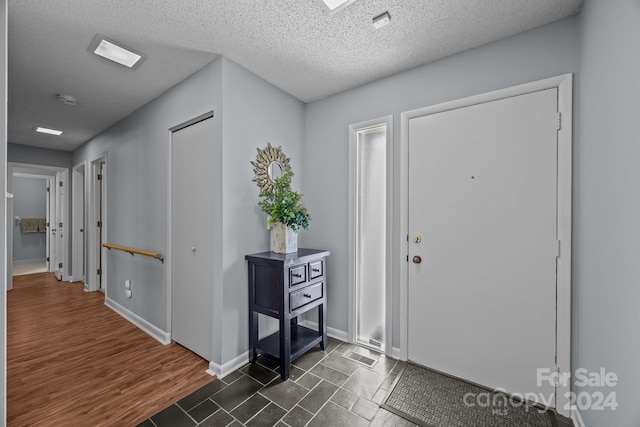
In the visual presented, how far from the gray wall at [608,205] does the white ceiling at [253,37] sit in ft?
1.80

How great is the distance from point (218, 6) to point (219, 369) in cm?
251

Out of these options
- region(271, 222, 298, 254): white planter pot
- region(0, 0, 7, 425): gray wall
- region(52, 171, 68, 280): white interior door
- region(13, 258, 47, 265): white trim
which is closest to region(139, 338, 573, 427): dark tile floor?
region(0, 0, 7, 425): gray wall

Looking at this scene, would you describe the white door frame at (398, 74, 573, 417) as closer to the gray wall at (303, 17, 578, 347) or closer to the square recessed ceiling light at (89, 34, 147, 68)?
the gray wall at (303, 17, 578, 347)

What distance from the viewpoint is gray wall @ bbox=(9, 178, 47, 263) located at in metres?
6.55

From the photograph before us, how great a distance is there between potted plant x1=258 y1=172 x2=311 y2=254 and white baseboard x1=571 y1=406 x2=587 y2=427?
2130 mm

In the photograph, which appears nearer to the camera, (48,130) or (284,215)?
(284,215)

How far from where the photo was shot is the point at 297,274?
2131 mm

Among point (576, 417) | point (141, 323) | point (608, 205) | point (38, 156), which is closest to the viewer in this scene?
point (608, 205)

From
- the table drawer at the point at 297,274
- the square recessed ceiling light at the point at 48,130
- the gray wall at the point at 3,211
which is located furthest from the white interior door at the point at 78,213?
the table drawer at the point at 297,274

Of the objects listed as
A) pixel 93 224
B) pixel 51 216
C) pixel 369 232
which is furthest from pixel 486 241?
pixel 51 216

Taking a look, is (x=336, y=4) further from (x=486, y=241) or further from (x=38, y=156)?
(x=38, y=156)

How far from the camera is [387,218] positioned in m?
2.35

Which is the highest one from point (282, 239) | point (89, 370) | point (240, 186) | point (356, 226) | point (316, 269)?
point (240, 186)

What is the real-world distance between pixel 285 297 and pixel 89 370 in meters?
1.74
